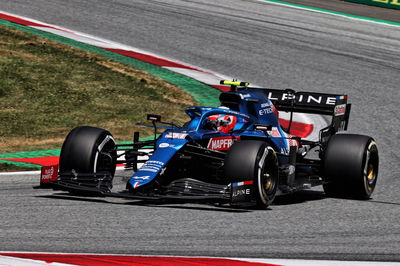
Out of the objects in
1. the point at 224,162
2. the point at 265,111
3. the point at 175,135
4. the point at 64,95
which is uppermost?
the point at 265,111

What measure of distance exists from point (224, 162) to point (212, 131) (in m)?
0.86

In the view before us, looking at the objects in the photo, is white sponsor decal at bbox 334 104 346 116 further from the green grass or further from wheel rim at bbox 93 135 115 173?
the green grass

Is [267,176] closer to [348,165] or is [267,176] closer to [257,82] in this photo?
[348,165]

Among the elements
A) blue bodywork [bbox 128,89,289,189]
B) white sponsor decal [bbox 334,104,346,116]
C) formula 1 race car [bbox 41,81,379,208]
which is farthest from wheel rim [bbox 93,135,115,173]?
white sponsor decal [bbox 334,104,346,116]

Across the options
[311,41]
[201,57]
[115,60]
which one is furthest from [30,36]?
[311,41]

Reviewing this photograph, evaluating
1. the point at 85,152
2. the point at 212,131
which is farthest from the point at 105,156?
the point at 212,131

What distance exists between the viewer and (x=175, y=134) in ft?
32.2

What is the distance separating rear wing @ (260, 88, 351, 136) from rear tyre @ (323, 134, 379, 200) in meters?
1.14

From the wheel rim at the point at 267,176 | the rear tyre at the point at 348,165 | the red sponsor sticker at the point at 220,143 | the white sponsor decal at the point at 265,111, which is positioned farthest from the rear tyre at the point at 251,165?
the white sponsor decal at the point at 265,111

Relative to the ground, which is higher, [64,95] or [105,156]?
[105,156]

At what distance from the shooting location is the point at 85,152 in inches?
391

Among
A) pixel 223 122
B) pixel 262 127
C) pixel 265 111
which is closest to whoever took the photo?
pixel 262 127

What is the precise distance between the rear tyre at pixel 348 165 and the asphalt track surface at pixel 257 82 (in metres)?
0.17

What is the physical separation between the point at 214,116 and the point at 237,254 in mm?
3523
